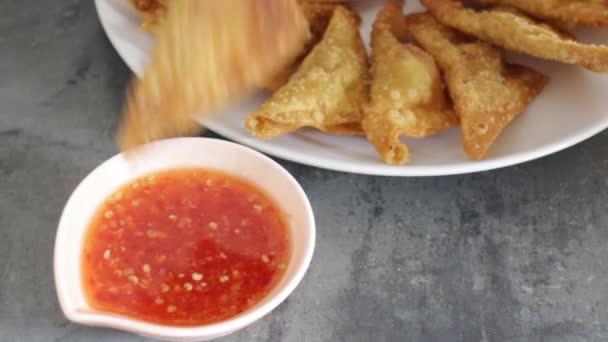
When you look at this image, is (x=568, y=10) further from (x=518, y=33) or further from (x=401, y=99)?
(x=401, y=99)

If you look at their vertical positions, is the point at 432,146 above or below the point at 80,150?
above

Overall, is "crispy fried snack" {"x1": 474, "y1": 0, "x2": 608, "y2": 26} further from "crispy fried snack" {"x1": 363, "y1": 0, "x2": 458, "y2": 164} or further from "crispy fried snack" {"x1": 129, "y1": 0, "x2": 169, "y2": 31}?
"crispy fried snack" {"x1": 129, "y1": 0, "x2": 169, "y2": 31}

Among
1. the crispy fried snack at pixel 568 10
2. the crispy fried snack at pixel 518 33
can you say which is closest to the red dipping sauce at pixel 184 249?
the crispy fried snack at pixel 518 33

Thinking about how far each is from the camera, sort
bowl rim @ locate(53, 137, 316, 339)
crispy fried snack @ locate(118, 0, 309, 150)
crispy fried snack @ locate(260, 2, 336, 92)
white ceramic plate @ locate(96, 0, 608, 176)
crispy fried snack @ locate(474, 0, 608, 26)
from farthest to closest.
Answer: crispy fried snack @ locate(260, 2, 336, 92) < crispy fried snack @ locate(474, 0, 608, 26) < white ceramic plate @ locate(96, 0, 608, 176) < crispy fried snack @ locate(118, 0, 309, 150) < bowl rim @ locate(53, 137, 316, 339)

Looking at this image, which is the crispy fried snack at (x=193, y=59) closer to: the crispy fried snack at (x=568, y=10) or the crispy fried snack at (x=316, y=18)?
the crispy fried snack at (x=316, y=18)

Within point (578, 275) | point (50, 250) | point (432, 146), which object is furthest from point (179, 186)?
point (578, 275)

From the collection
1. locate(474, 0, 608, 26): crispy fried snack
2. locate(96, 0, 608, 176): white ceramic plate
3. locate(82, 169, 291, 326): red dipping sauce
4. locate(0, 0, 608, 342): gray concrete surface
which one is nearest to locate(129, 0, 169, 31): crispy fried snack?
locate(96, 0, 608, 176): white ceramic plate

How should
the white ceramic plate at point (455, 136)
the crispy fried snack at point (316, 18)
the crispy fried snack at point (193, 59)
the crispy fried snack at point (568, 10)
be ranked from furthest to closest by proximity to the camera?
the crispy fried snack at point (316, 18), the crispy fried snack at point (568, 10), the white ceramic plate at point (455, 136), the crispy fried snack at point (193, 59)

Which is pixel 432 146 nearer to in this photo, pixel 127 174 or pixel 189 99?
pixel 189 99
